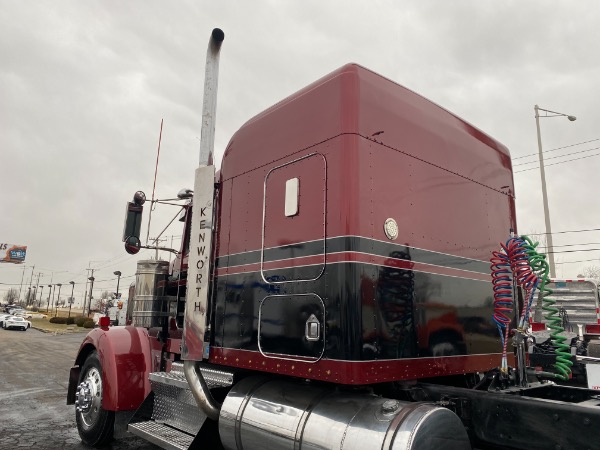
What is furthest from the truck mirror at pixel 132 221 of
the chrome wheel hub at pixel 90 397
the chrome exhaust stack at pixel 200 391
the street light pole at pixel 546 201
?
the street light pole at pixel 546 201

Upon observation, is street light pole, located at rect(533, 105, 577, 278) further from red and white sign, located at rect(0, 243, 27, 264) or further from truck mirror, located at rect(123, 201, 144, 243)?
red and white sign, located at rect(0, 243, 27, 264)

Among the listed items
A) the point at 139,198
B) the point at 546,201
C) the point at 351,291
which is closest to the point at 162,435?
the point at 351,291

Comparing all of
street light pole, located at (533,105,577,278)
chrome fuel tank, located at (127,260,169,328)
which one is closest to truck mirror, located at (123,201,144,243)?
chrome fuel tank, located at (127,260,169,328)

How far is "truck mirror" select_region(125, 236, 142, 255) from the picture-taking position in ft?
18.7

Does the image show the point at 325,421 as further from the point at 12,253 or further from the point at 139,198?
the point at 12,253

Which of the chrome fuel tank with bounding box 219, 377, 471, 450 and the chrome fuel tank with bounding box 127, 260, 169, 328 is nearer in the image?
the chrome fuel tank with bounding box 219, 377, 471, 450

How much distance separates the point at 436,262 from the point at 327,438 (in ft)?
5.01

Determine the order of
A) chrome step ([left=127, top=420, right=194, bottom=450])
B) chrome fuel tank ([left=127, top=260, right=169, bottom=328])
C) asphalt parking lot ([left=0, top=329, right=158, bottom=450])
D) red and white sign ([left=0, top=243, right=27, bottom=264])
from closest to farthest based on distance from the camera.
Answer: chrome step ([left=127, top=420, right=194, bottom=450]) < chrome fuel tank ([left=127, top=260, right=169, bottom=328]) < asphalt parking lot ([left=0, top=329, right=158, bottom=450]) < red and white sign ([left=0, top=243, right=27, bottom=264])

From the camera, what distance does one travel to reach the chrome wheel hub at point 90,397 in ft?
18.1

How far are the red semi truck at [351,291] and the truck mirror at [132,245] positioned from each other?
1.53 metres

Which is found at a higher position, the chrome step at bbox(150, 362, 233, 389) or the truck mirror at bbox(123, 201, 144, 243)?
the truck mirror at bbox(123, 201, 144, 243)

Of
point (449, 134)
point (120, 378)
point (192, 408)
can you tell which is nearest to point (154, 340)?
point (120, 378)

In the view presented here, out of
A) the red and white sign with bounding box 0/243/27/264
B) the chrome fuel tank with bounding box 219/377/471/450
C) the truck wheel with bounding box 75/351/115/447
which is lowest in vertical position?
the truck wheel with bounding box 75/351/115/447

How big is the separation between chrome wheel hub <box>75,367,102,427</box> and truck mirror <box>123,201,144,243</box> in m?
1.62
